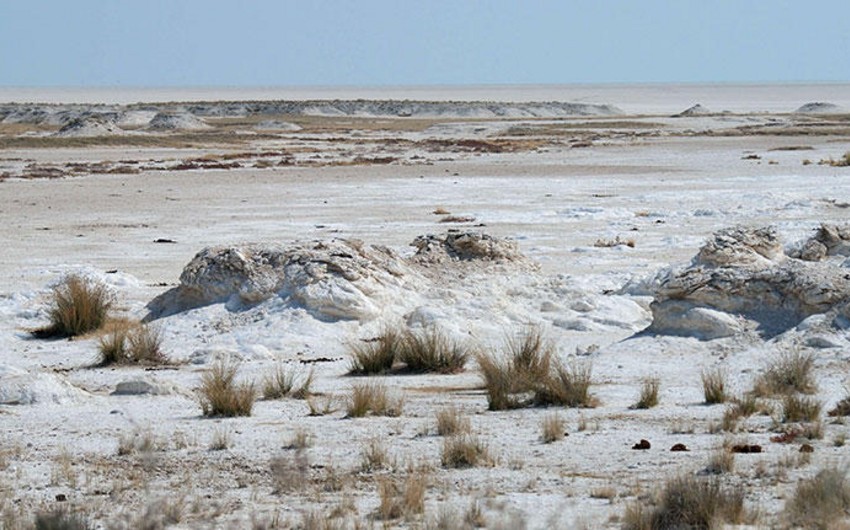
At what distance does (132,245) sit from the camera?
76.2 feet

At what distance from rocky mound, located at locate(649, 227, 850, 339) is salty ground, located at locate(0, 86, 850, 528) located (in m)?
0.24

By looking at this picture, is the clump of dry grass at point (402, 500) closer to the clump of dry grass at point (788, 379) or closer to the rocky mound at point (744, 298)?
the clump of dry grass at point (788, 379)

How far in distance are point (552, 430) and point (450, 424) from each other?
2.16 ft

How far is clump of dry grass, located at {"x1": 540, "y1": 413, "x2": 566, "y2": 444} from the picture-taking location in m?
9.51

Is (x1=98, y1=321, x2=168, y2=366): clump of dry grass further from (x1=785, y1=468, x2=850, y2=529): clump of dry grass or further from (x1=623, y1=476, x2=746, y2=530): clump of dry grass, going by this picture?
(x1=785, y1=468, x2=850, y2=529): clump of dry grass

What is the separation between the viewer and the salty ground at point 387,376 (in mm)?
7965

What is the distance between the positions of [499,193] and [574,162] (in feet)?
43.3

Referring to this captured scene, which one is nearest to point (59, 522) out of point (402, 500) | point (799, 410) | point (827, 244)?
point (402, 500)

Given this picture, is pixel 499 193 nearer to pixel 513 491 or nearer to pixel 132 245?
pixel 132 245

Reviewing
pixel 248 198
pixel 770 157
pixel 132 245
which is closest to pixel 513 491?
pixel 132 245

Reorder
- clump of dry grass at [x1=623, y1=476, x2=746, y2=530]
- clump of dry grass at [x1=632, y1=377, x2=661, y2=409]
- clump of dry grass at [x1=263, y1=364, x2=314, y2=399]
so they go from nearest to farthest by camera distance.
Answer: clump of dry grass at [x1=623, y1=476, x2=746, y2=530] → clump of dry grass at [x1=632, y1=377, x2=661, y2=409] → clump of dry grass at [x1=263, y1=364, x2=314, y2=399]

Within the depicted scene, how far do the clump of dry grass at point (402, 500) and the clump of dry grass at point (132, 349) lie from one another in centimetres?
572

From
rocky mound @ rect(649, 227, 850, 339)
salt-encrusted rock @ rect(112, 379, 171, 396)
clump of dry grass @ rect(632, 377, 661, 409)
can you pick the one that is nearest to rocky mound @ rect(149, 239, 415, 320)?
rocky mound @ rect(649, 227, 850, 339)

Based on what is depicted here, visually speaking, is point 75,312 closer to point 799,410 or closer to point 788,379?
point 788,379
